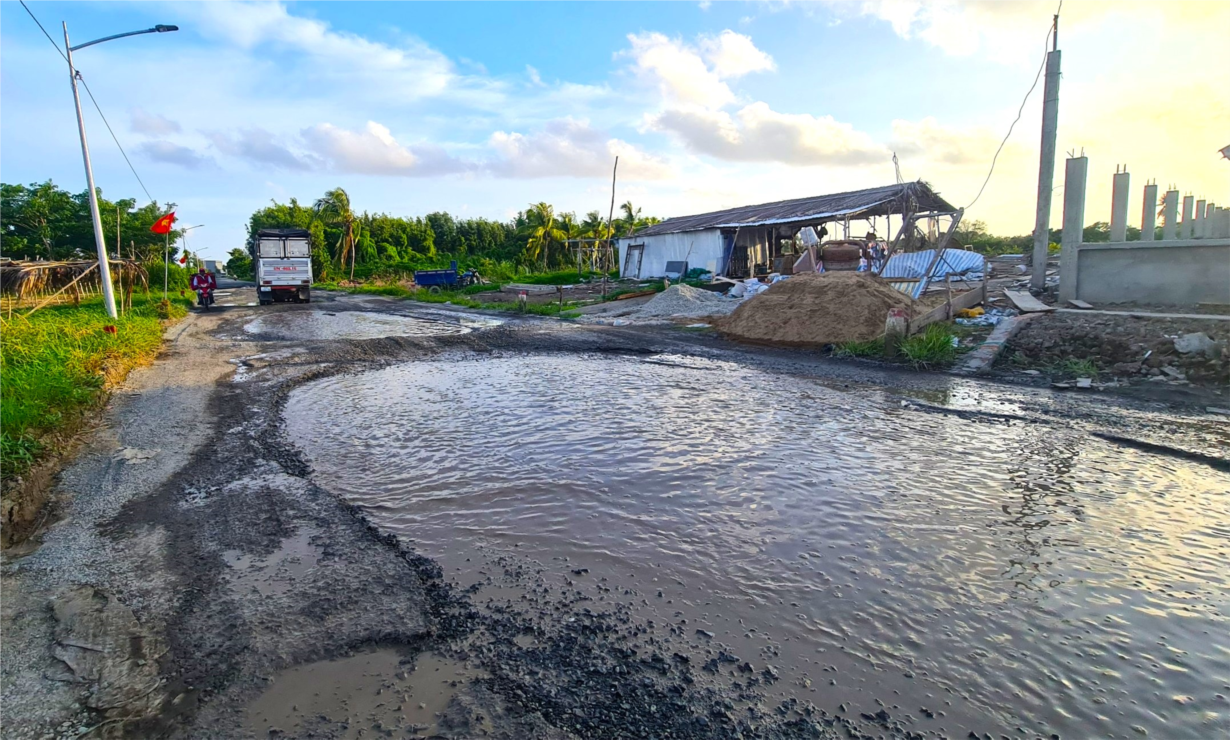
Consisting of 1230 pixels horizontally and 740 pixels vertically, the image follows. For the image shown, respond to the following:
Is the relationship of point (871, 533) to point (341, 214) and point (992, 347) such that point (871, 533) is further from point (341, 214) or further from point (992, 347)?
point (341, 214)

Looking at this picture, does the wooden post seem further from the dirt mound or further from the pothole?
the pothole

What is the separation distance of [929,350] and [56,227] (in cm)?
5637

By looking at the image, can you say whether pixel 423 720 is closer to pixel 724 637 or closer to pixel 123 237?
pixel 724 637

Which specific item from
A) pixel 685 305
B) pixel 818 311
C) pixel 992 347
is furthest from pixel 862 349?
pixel 685 305

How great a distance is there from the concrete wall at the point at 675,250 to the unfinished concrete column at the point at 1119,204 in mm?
14678

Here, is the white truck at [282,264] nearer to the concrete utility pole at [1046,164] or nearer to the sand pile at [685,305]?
the sand pile at [685,305]

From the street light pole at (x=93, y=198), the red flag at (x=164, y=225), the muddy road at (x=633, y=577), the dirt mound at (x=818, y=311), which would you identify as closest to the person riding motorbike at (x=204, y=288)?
the red flag at (x=164, y=225)

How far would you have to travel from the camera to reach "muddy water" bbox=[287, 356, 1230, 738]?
3049 millimetres

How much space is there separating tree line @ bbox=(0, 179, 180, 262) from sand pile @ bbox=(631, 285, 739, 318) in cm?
3655

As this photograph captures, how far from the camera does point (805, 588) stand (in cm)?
383

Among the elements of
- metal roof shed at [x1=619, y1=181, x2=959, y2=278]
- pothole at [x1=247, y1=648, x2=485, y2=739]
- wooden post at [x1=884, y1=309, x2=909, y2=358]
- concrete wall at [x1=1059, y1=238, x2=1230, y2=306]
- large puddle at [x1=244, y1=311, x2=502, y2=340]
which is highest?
metal roof shed at [x1=619, y1=181, x2=959, y2=278]

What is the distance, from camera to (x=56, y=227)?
4556 centimetres

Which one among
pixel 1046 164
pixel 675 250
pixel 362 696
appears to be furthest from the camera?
pixel 675 250

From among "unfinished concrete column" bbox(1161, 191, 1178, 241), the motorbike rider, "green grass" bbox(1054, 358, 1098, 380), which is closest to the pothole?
"green grass" bbox(1054, 358, 1098, 380)
